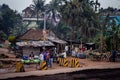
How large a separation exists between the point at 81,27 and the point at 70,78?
94.6 feet

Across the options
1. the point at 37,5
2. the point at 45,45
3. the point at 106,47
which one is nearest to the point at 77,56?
the point at 106,47

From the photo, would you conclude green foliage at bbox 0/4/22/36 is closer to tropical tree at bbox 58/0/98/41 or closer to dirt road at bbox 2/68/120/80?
tropical tree at bbox 58/0/98/41

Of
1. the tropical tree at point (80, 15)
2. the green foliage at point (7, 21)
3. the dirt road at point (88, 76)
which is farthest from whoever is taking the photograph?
the green foliage at point (7, 21)

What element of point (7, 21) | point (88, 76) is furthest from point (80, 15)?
point (88, 76)

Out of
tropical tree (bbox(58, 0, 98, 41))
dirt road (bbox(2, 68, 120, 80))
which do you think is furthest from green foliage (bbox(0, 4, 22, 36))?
dirt road (bbox(2, 68, 120, 80))

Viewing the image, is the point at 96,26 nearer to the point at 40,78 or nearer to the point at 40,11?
the point at 40,11

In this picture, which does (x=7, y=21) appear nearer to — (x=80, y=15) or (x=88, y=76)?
(x=80, y=15)

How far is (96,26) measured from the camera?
35125 millimetres

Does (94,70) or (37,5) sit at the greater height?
(37,5)

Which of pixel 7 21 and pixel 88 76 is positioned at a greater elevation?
pixel 7 21

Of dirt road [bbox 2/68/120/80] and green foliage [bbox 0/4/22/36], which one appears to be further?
green foliage [bbox 0/4/22/36]

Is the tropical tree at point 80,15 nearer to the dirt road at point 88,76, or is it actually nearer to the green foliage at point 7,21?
the green foliage at point 7,21

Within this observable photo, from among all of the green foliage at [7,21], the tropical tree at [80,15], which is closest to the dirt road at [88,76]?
the tropical tree at [80,15]

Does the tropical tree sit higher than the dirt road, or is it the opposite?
the tropical tree
